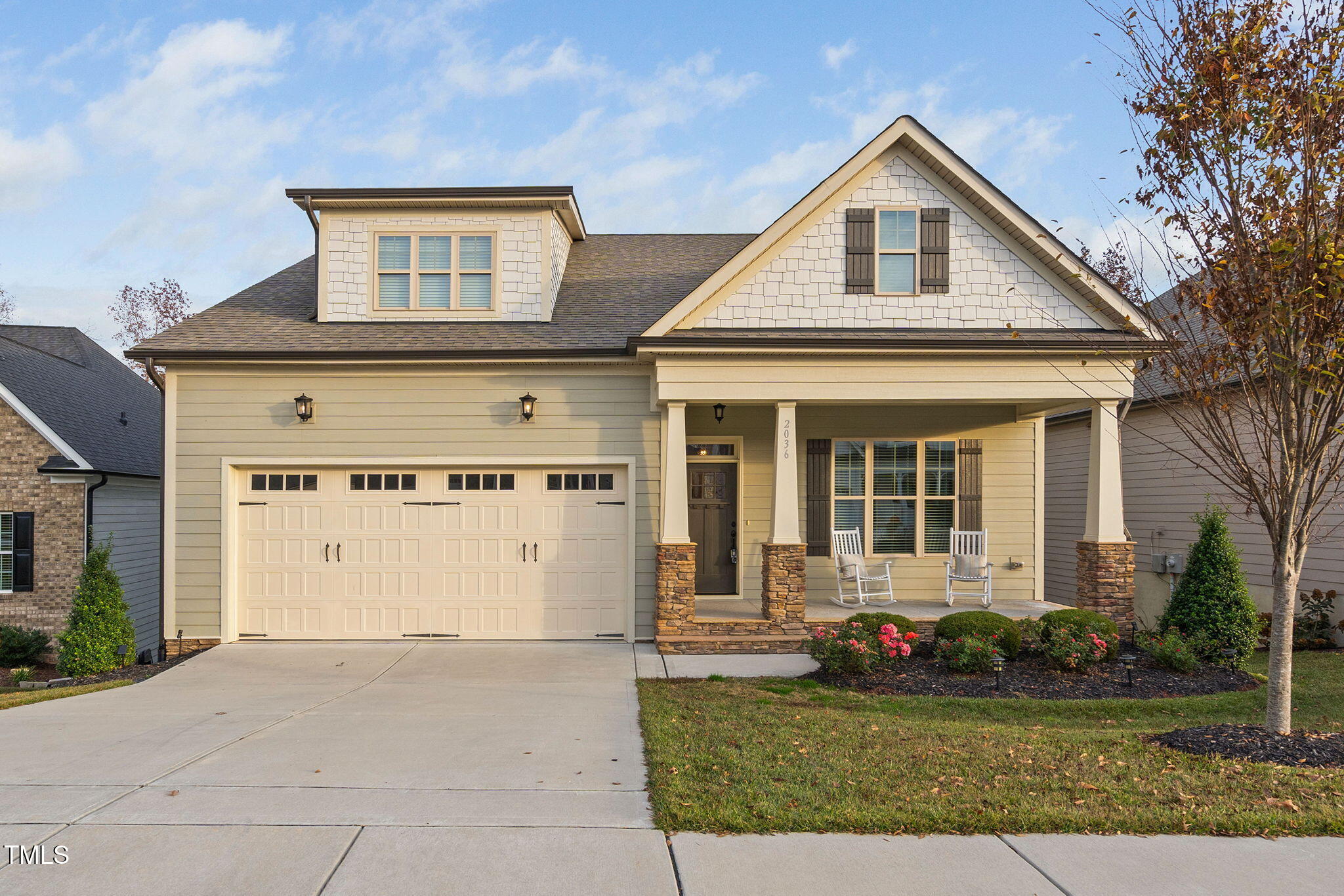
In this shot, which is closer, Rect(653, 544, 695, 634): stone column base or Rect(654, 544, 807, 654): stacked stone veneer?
Rect(654, 544, 807, 654): stacked stone veneer

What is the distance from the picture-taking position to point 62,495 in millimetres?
13141

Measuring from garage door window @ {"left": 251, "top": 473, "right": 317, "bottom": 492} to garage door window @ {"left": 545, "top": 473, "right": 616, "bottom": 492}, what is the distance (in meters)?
3.08

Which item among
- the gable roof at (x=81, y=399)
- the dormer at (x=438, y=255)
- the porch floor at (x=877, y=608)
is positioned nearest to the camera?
the porch floor at (x=877, y=608)

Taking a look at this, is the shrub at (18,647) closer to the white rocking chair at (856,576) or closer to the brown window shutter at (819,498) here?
the brown window shutter at (819,498)

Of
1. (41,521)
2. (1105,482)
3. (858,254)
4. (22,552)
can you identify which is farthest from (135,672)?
(1105,482)

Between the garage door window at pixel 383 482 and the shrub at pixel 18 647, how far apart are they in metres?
5.81

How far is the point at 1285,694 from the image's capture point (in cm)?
590

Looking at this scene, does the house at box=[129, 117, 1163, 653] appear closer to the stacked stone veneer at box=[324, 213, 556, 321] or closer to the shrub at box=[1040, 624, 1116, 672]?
the stacked stone veneer at box=[324, 213, 556, 321]

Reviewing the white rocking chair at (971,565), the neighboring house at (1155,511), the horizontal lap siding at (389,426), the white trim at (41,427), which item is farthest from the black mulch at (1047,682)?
the white trim at (41,427)

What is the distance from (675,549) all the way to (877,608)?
3009mm

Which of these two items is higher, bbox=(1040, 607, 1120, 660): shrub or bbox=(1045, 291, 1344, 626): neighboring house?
bbox=(1045, 291, 1344, 626): neighboring house

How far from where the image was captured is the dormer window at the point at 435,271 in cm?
1178

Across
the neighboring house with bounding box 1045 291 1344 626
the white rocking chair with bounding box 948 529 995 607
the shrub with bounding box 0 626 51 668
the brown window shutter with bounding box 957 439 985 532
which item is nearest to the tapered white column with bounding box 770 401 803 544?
the white rocking chair with bounding box 948 529 995 607

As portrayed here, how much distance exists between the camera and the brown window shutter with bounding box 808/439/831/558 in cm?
1243
